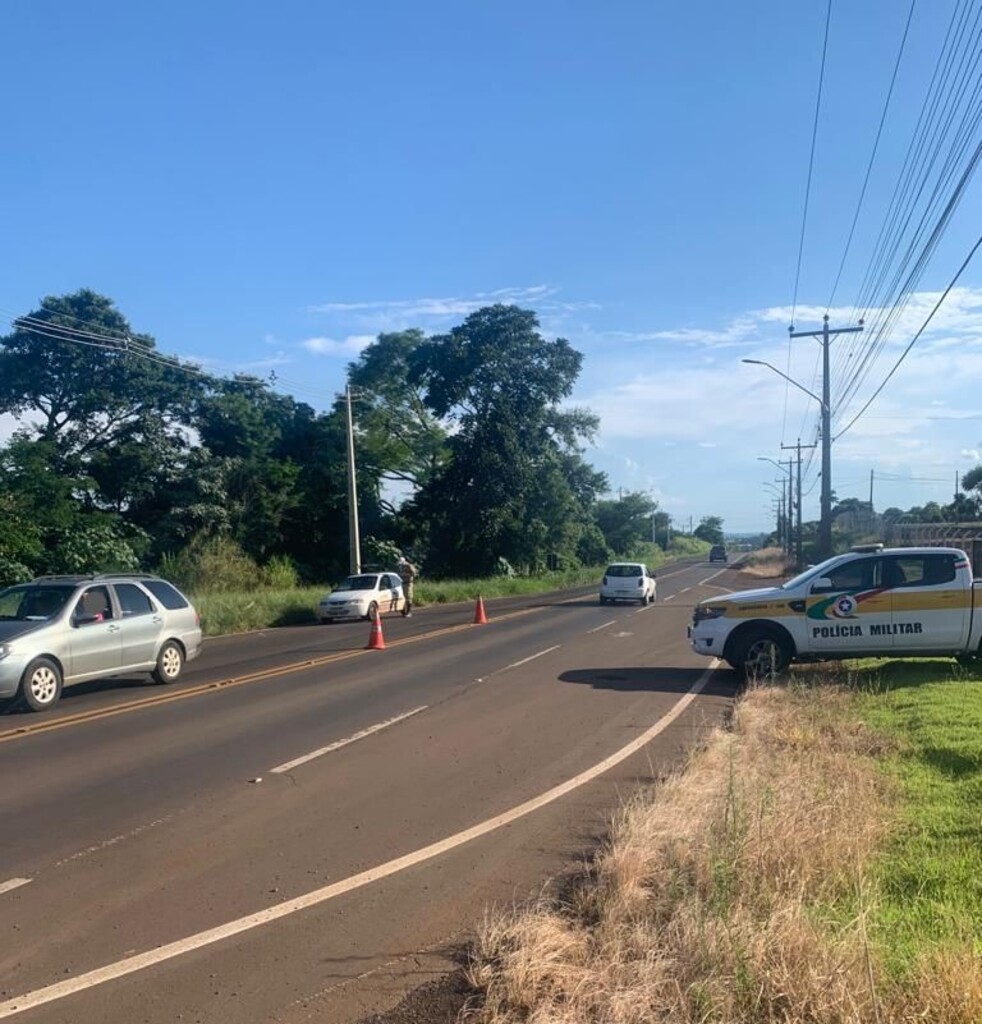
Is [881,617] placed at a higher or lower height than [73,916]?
higher

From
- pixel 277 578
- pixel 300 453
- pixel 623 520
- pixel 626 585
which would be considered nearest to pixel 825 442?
pixel 626 585

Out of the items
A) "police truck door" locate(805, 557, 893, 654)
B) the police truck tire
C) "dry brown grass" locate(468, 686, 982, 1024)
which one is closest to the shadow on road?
the police truck tire

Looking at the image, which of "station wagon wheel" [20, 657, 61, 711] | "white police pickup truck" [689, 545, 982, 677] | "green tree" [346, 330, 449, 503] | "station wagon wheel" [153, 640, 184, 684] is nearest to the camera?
"station wagon wheel" [20, 657, 61, 711]

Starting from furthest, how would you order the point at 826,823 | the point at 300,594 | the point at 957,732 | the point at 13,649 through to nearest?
1. the point at 300,594
2. the point at 13,649
3. the point at 957,732
4. the point at 826,823

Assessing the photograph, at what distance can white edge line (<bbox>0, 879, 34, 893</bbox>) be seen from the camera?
583 cm

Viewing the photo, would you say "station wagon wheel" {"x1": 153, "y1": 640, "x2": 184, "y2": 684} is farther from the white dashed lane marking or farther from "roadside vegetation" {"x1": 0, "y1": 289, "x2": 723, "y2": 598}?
"roadside vegetation" {"x1": 0, "y1": 289, "x2": 723, "y2": 598}

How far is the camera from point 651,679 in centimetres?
1450

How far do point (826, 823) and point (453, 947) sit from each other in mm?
2262

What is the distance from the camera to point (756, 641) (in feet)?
44.7

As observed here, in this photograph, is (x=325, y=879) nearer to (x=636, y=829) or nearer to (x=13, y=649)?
(x=636, y=829)

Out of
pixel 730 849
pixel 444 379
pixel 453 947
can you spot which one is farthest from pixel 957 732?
pixel 444 379

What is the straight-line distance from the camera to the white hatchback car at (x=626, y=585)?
1425 inches

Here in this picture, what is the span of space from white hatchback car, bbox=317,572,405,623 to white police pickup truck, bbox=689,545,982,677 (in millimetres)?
15834

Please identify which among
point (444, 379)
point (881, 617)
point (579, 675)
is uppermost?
point (444, 379)
